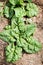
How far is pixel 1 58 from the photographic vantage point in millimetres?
3150

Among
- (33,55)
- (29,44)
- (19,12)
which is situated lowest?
(33,55)

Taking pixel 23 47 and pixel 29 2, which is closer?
pixel 23 47

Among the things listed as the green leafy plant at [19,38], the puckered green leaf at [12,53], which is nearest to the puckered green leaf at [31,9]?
the green leafy plant at [19,38]

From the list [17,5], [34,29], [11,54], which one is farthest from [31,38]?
[17,5]

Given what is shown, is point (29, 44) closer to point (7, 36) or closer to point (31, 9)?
point (7, 36)

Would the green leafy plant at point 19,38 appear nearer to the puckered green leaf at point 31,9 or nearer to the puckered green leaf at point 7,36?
the puckered green leaf at point 7,36

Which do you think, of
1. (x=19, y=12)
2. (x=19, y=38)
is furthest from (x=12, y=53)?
(x=19, y=12)

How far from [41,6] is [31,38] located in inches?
21.7

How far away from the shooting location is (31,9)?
3.39m

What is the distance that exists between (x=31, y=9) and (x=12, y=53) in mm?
711

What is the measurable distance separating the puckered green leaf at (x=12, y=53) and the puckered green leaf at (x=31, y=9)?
1.73 feet

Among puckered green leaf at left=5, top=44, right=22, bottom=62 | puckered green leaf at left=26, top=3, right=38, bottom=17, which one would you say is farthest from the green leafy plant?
puckered green leaf at left=26, top=3, right=38, bottom=17

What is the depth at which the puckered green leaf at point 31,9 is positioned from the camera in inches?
132

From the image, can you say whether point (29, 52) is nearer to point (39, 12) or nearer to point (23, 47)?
point (23, 47)
